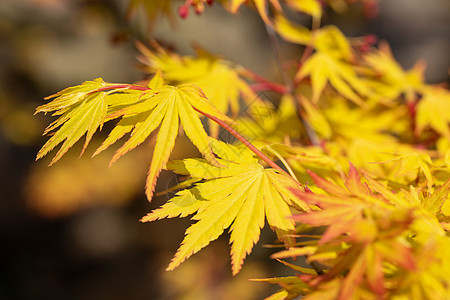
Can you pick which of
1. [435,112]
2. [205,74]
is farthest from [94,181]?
[435,112]

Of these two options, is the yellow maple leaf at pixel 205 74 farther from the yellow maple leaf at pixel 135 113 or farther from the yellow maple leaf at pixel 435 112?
the yellow maple leaf at pixel 435 112

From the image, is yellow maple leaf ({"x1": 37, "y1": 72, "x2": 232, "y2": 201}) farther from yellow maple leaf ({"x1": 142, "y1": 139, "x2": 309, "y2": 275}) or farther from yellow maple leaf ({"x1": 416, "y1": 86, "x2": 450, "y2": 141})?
yellow maple leaf ({"x1": 416, "y1": 86, "x2": 450, "y2": 141})

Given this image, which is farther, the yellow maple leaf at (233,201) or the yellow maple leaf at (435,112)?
the yellow maple leaf at (435,112)

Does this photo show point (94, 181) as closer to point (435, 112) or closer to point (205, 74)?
point (205, 74)

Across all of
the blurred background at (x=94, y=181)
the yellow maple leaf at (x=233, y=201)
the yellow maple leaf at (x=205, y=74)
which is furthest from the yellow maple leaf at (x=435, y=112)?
the blurred background at (x=94, y=181)

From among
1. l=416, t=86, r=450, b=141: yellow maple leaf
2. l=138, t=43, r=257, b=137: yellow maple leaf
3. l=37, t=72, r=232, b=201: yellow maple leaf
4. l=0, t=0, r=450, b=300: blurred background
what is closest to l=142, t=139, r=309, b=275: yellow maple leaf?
l=37, t=72, r=232, b=201: yellow maple leaf

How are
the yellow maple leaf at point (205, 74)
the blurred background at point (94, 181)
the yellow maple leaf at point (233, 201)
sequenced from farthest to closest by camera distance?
the blurred background at point (94, 181) → the yellow maple leaf at point (205, 74) → the yellow maple leaf at point (233, 201)

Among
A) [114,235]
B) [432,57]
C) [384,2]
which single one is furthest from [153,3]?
[384,2]

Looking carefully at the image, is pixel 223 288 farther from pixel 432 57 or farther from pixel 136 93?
pixel 136 93
